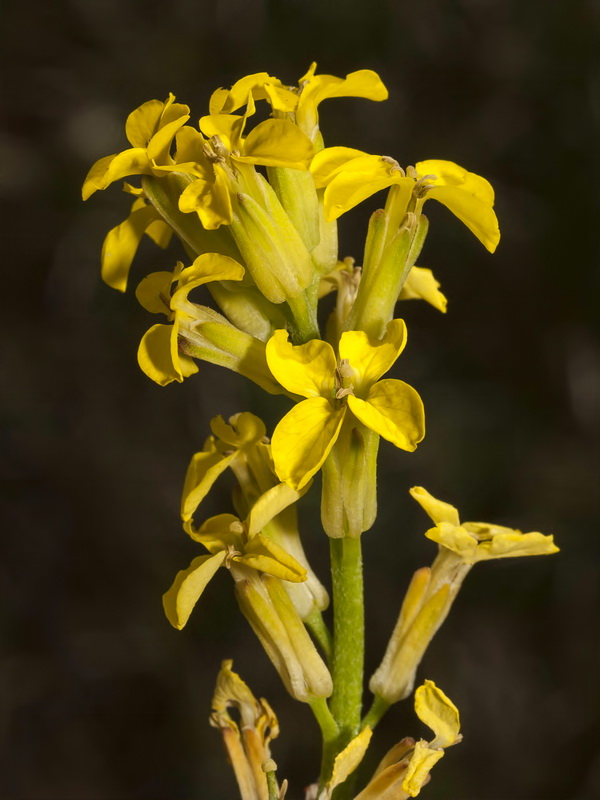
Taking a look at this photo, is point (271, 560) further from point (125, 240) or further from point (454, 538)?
point (125, 240)

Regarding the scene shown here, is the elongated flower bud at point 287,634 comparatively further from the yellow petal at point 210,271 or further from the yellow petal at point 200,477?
the yellow petal at point 210,271

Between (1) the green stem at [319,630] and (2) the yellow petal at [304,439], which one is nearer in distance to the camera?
(2) the yellow petal at [304,439]

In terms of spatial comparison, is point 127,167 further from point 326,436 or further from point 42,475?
point 42,475

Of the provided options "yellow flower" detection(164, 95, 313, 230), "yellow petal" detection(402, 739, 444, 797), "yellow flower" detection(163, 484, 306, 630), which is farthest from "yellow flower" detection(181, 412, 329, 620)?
"yellow flower" detection(164, 95, 313, 230)

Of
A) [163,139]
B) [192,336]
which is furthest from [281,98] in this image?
[192,336]

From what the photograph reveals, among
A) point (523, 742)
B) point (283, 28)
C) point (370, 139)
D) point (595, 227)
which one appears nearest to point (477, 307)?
point (595, 227)

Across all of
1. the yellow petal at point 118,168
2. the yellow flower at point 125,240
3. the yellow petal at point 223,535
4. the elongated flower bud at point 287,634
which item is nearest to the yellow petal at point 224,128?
the yellow petal at point 118,168
